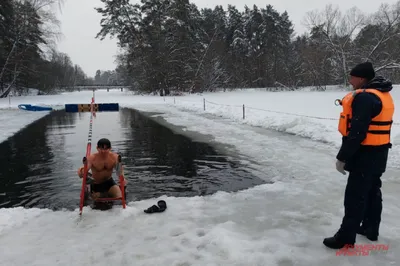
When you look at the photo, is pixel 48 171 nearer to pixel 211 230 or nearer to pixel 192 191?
pixel 192 191

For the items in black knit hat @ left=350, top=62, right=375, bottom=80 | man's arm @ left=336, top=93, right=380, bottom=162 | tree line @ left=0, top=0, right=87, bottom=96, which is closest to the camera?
man's arm @ left=336, top=93, right=380, bottom=162

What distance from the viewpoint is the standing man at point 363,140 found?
10.7 feet

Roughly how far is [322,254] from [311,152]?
19.9 feet

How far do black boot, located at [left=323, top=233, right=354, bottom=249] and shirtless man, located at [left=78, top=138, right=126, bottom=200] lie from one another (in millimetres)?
3465

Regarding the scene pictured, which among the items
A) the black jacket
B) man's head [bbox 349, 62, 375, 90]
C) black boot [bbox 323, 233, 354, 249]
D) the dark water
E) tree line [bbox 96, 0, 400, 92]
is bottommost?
the dark water

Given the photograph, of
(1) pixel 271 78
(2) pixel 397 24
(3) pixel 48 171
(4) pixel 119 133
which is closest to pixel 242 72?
(1) pixel 271 78

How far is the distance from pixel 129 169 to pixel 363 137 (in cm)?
588

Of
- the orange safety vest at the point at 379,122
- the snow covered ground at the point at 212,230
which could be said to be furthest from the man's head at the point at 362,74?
the snow covered ground at the point at 212,230

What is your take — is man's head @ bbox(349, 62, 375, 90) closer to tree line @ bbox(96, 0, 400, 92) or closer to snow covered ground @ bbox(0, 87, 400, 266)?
snow covered ground @ bbox(0, 87, 400, 266)

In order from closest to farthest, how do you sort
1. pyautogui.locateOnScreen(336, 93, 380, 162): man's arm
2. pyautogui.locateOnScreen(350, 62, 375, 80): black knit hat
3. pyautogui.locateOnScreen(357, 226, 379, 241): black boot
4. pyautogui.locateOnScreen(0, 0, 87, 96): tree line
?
pyautogui.locateOnScreen(336, 93, 380, 162): man's arm < pyautogui.locateOnScreen(350, 62, 375, 80): black knit hat < pyautogui.locateOnScreen(357, 226, 379, 241): black boot < pyautogui.locateOnScreen(0, 0, 87, 96): tree line

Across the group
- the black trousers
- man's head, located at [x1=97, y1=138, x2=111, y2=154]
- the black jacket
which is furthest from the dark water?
the black jacket

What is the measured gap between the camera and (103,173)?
225 inches

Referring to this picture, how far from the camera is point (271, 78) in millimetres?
62625

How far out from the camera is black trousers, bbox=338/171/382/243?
3.47m
